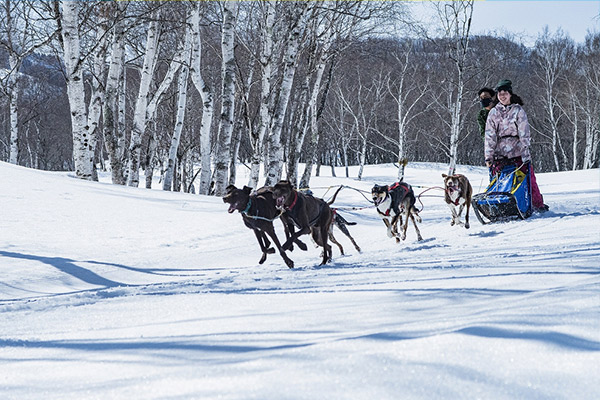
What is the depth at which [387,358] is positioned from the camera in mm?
1569

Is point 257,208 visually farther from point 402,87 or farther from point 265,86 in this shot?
point 402,87

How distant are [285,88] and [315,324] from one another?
899cm

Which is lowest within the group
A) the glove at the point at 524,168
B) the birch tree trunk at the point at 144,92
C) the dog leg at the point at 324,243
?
the dog leg at the point at 324,243

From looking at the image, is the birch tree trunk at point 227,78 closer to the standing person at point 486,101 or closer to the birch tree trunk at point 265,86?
the birch tree trunk at point 265,86

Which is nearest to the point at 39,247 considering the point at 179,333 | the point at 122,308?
the point at 122,308

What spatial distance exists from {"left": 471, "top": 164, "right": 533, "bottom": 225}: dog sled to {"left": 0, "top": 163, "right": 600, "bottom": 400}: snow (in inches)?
30.0

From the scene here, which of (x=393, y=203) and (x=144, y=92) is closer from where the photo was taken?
(x=393, y=203)

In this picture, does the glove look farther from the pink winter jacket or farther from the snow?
the snow

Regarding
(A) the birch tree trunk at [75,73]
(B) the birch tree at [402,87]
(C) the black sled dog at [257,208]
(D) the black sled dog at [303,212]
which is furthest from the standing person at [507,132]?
(B) the birch tree at [402,87]

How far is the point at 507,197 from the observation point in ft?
24.0

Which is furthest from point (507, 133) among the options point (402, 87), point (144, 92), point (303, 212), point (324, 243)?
point (402, 87)

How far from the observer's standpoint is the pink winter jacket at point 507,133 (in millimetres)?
7254

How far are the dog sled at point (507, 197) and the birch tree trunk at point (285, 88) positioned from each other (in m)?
4.76

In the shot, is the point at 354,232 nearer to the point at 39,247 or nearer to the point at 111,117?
the point at 39,247
